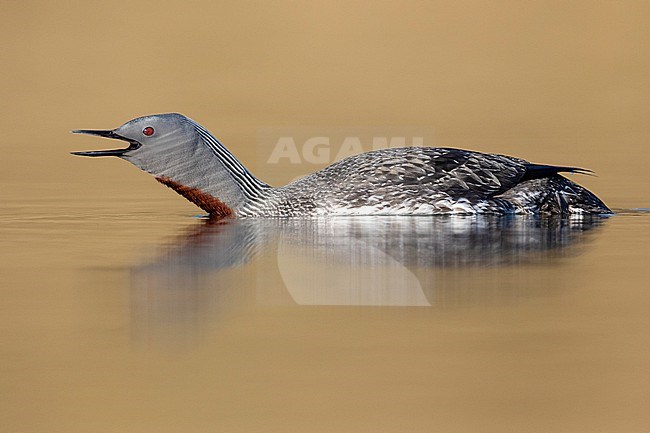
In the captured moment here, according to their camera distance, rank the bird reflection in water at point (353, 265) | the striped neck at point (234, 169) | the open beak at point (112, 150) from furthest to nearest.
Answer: the striped neck at point (234, 169)
the open beak at point (112, 150)
the bird reflection in water at point (353, 265)

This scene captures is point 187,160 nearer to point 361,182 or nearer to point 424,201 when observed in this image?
point 361,182

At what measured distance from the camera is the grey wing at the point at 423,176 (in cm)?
1018

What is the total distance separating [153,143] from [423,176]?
238 centimetres

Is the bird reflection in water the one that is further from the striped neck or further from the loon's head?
the loon's head

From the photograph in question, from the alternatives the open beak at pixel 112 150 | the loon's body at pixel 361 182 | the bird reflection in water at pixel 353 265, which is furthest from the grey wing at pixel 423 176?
the open beak at pixel 112 150

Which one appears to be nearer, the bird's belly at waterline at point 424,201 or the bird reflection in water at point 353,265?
the bird reflection in water at point 353,265

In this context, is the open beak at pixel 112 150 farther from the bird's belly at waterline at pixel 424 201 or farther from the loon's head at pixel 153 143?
the bird's belly at waterline at pixel 424 201

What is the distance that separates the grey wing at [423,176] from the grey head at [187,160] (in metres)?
0.76

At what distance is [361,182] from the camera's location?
1026cm

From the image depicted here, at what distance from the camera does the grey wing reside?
1018 centimetres

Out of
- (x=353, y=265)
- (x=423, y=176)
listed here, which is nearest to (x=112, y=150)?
(x=423, y=176)

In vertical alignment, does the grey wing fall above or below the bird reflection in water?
above

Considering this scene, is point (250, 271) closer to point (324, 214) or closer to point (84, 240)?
point (84, 240)

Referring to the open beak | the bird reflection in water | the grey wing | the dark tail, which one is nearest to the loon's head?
the open beak
